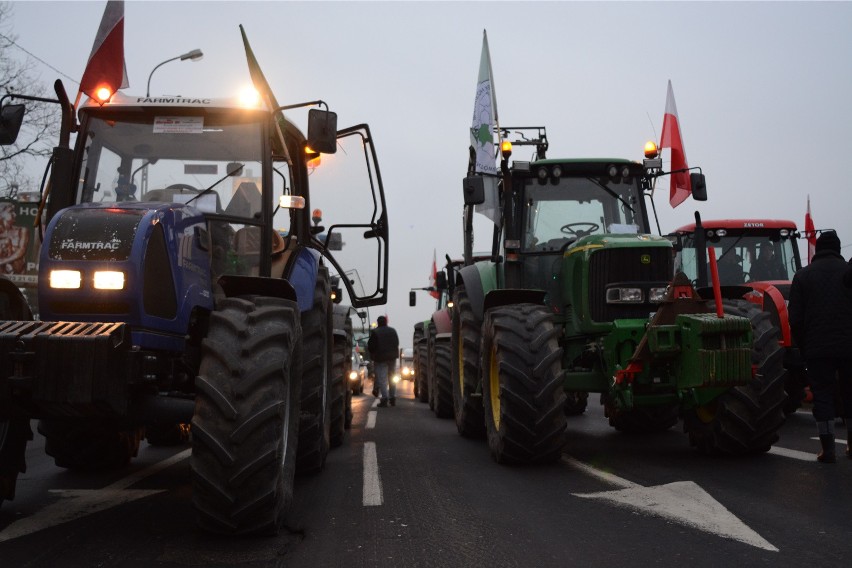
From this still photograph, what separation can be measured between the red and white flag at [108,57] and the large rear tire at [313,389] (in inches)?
88.6

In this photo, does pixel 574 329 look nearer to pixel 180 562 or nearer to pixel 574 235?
pixel 574 235

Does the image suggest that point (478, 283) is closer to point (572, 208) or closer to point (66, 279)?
point (572, 208)

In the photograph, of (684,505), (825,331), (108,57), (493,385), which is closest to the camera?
(684,505)

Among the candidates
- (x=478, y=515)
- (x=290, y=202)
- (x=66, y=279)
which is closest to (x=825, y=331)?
(x=478, y=515)

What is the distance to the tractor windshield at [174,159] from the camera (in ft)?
19.5

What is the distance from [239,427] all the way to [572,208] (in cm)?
550

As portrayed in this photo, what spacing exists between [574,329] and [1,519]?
503cm

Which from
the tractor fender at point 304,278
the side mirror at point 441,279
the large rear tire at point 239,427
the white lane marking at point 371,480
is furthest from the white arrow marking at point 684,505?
the side mirror at point 441,279

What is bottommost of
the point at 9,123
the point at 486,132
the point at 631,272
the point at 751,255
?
the point at 631,272

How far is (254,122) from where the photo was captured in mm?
6242

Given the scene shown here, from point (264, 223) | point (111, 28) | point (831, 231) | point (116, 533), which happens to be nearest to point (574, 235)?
point (831, 231)

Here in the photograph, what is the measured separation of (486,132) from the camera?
10281 millimetres

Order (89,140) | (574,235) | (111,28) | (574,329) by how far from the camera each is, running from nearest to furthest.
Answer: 1. (89,140)
2. (111,28)
3. (574,329)
4. (574,235)

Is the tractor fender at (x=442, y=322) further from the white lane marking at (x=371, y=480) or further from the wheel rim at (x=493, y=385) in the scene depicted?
the wheel rim at (x=493, y=385)
